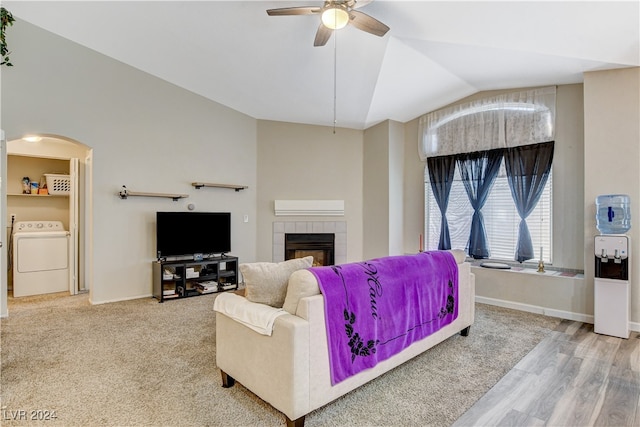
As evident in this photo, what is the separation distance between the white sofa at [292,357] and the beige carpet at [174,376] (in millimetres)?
178

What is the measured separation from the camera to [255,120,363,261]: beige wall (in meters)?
5.79

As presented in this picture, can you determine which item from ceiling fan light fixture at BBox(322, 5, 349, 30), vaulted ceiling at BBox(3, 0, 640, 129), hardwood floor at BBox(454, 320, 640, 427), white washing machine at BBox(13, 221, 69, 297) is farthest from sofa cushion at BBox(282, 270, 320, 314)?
white washing machine at BBox(13, 221, 69, 297)

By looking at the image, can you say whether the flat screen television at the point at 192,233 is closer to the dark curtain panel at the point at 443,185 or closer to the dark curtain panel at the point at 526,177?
the dark curtain panel at the point at 443,185

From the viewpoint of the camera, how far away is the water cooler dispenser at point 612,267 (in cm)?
326

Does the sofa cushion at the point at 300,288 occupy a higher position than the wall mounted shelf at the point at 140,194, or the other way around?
the wall mounted shelf at the point at 140,194

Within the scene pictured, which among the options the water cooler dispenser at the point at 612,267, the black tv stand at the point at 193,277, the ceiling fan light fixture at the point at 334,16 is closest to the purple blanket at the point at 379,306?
the water cooler dispenser at the point at 612,267

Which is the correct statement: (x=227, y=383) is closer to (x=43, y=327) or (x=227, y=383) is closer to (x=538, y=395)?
(x=538, y=395)

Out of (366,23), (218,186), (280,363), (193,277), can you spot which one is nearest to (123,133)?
(218,186)

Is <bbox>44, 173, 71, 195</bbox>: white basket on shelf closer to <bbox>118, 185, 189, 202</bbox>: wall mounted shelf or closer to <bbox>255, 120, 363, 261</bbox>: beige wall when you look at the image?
<bbox>118, 185, 189, 202</bbox>: wall mounted shelf

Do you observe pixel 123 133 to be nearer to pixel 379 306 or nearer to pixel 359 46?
pixel 359 46

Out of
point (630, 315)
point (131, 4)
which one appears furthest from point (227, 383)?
point (630, 315)

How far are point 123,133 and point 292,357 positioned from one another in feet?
13.7

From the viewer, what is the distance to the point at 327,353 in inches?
74.5

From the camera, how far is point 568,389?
89.6 inches
